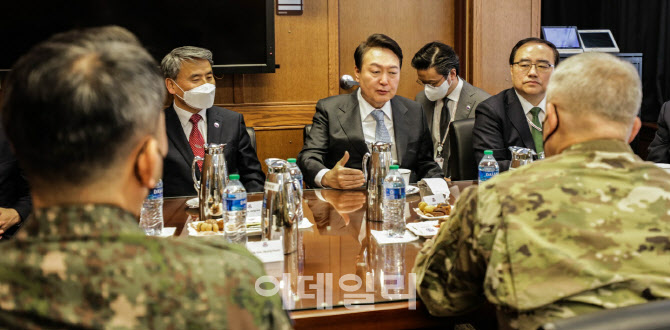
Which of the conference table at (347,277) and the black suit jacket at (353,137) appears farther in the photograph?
the black suit jacket at (353,137)

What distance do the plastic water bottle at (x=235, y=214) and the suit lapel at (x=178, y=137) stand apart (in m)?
1.13

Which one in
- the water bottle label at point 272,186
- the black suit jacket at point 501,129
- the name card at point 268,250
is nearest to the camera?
the name card at point 268,250

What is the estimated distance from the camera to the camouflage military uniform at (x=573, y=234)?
3.63 feet

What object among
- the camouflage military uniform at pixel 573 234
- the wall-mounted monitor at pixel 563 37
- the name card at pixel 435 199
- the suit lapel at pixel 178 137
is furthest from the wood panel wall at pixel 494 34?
the camouflage military uniform at pixel 573 234

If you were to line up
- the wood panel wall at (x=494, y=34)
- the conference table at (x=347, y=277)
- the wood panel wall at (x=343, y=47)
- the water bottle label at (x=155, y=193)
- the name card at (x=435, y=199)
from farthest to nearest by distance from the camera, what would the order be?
1. the wood panel wall at (x=494, y=34)
2. the wood panel wall at (x=343, y=47)
3. the name card at (x=435, y=199)
4. the water bottle label at (x=155, y=193)
5. the conference table at (x=347, y=277)

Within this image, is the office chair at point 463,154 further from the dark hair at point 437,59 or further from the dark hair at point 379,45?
the dark hair at point 437,59

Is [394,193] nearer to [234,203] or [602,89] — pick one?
[234,203]

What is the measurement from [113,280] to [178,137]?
220cm

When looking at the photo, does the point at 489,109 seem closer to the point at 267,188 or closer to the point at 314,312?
the point at 267,188

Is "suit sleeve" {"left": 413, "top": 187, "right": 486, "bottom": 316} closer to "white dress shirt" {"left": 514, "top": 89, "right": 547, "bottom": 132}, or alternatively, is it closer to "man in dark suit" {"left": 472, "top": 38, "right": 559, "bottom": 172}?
"man in dark suit" {"left": 472, "top": 38, "right": 559, "bottom": 172}

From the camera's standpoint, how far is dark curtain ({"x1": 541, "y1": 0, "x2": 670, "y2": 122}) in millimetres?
5867

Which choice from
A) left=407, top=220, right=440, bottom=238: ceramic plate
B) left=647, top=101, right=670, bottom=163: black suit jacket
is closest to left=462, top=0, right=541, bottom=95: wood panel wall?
left=647, top=101, right=670, bottom=163: black suit jacket

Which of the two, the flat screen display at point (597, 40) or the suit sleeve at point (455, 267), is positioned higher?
the flat screen display at point (597, 40)

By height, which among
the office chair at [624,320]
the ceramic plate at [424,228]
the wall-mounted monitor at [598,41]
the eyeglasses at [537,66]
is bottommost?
the ceramic plate at [424,228]
